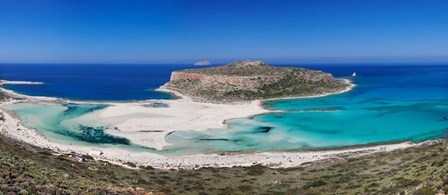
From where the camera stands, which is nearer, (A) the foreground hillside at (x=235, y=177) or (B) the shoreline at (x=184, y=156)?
(A) the foreground hillside at (x=235, y=177)

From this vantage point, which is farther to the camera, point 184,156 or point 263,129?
point 263,129

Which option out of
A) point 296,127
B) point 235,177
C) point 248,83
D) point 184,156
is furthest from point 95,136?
point 248,83

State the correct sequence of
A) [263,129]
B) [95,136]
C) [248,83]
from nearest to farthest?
[95,136], [263,129], [248,83]

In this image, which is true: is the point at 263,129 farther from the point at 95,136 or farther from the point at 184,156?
the point at 95,136

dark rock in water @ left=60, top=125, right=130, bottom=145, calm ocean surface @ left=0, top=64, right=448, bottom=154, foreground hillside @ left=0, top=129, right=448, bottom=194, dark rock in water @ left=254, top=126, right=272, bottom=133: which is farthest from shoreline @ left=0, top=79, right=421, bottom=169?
dark rock in water @ left=254, top=126, right=272, bottom=133

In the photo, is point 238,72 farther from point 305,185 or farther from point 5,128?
point 305,185

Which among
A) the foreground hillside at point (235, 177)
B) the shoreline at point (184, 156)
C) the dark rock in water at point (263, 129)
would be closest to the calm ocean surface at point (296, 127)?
the dark rock in water at point (263, 129)

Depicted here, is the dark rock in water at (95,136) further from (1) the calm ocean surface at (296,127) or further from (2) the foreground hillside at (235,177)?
(2) the foreground hillside at (235,177)

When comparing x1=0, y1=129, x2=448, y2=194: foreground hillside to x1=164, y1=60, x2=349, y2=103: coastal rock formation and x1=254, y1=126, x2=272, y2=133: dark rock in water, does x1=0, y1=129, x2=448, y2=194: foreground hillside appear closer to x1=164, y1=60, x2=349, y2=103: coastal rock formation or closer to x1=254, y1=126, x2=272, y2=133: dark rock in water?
x1=254, y1=126, x2=272, y2=133: dark rock in water
